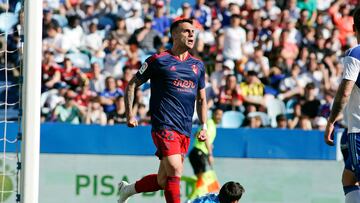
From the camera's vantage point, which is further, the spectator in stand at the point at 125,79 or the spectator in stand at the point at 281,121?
the spectator in stand at the point at 125,79

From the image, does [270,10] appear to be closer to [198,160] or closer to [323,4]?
[323,4]

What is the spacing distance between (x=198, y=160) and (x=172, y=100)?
16.9 feet

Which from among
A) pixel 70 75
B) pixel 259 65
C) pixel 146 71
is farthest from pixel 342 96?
pixel 259 65

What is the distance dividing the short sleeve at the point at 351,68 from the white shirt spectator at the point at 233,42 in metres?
9.69

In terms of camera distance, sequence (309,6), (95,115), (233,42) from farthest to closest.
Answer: (309,6) < (233,42) < (95,115)

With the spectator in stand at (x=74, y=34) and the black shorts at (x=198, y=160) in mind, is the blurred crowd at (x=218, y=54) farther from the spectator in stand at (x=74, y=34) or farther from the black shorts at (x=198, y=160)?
the black shorts at (x=198, y=160)

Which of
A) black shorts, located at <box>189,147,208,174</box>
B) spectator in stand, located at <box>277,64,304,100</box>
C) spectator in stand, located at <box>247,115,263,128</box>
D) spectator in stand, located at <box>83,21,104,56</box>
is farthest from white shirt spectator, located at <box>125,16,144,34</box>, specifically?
black shorts, located at <box>189,147,208,174</box>

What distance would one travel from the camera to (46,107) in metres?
15.5

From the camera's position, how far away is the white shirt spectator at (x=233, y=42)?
17.3 m

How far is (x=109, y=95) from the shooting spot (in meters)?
15.9

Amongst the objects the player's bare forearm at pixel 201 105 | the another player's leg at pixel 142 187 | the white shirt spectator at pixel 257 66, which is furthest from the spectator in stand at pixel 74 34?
the player's bare forearm at pixel 201 105

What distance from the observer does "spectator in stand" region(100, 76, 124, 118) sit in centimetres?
1568

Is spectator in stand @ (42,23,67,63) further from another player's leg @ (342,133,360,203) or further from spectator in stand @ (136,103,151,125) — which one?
another player's leg @ (342,133,360,203)

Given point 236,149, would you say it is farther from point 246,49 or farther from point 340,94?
point 340,94
